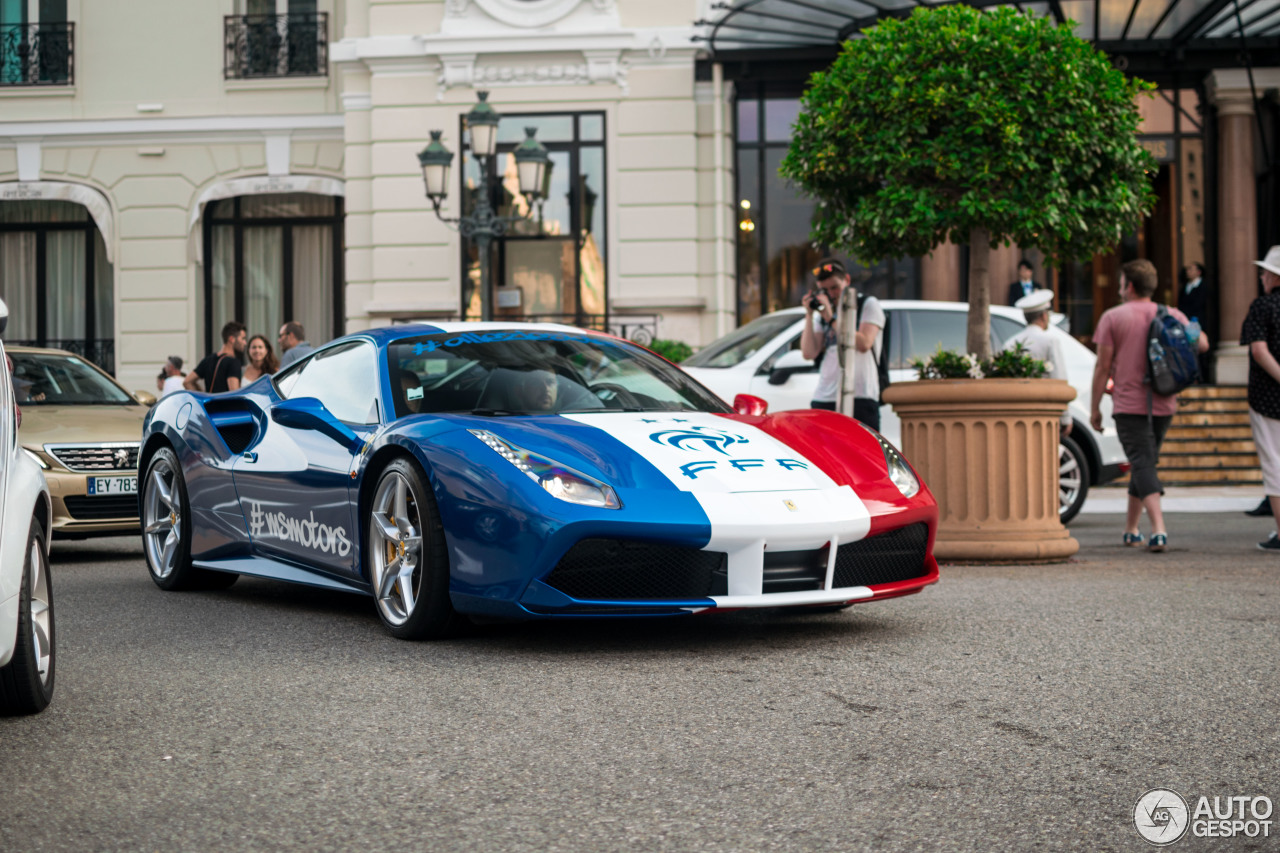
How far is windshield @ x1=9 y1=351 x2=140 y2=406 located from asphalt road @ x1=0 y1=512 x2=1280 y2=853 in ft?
14.7

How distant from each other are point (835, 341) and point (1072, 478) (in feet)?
9.67

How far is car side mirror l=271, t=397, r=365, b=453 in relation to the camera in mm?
6008

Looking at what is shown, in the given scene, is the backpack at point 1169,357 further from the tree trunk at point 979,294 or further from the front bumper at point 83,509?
the front bumper at point 83,509

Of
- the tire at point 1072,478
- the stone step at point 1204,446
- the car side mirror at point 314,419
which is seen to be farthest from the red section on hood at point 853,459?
the stone step at point 1204,446

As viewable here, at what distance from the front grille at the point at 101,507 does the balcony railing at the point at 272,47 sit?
548 inches

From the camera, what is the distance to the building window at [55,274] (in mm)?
23297

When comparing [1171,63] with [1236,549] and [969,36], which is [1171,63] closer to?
[969,36]

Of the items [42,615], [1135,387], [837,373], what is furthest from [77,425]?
[1135,387]

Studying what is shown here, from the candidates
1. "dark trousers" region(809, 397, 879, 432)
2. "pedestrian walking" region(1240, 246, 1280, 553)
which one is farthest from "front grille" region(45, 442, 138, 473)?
"pedestrian walking" region(1240, 246, 1280, 553)

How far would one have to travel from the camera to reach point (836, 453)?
5.82 metres

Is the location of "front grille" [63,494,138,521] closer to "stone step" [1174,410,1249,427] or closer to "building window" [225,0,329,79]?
"stone step" [1174,410,1249,427]

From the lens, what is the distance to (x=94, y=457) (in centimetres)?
943

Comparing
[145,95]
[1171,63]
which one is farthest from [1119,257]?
[145,95]

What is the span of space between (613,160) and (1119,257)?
715cm
